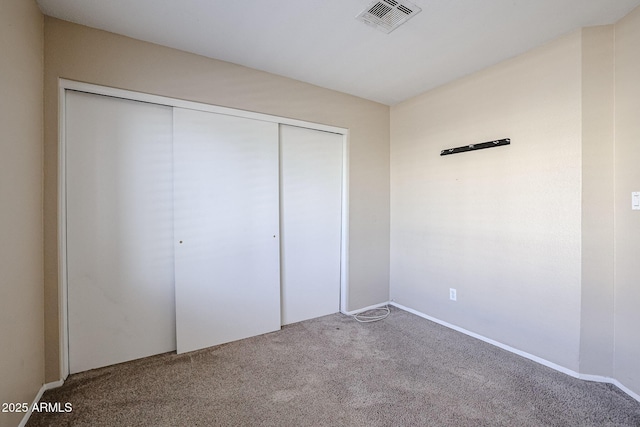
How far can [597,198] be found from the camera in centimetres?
191

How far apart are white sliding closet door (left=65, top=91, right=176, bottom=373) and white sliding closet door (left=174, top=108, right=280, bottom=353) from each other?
4.7 inches

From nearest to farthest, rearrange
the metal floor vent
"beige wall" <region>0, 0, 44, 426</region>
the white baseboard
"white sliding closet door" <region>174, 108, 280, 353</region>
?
1. "beige wall" <region>0, 0, 44, 426</region>
2. the metal floor vent
3. "white sliding closet door" <region>174, 108, 280, 353</region>
4. the white baseboard

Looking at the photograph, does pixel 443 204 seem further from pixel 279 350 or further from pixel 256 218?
pixel 279 350

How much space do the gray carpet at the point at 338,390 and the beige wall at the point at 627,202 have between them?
0.93 ft

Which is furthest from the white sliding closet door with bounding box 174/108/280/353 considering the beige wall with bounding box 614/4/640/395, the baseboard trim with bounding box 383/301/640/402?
the beige wall with bounding box 614/4/640/395

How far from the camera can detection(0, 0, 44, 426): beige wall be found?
136cm

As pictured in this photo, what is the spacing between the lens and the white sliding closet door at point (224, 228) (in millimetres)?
2273

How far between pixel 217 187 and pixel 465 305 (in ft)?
8.62

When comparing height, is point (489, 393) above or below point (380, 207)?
below

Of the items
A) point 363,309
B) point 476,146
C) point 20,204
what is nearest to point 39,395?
point 20,204

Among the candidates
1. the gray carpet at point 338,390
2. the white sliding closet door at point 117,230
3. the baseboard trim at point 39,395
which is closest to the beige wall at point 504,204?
the gray carpet at point 338,390

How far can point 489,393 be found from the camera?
1.79 m

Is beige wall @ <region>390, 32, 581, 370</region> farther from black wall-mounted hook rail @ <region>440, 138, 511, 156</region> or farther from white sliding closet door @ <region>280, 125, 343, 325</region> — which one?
white sliding closet door @ <region>280, 125, 343, 325</region>

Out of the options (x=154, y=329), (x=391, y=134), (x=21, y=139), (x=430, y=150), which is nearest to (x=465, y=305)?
(x=430, y=150)
